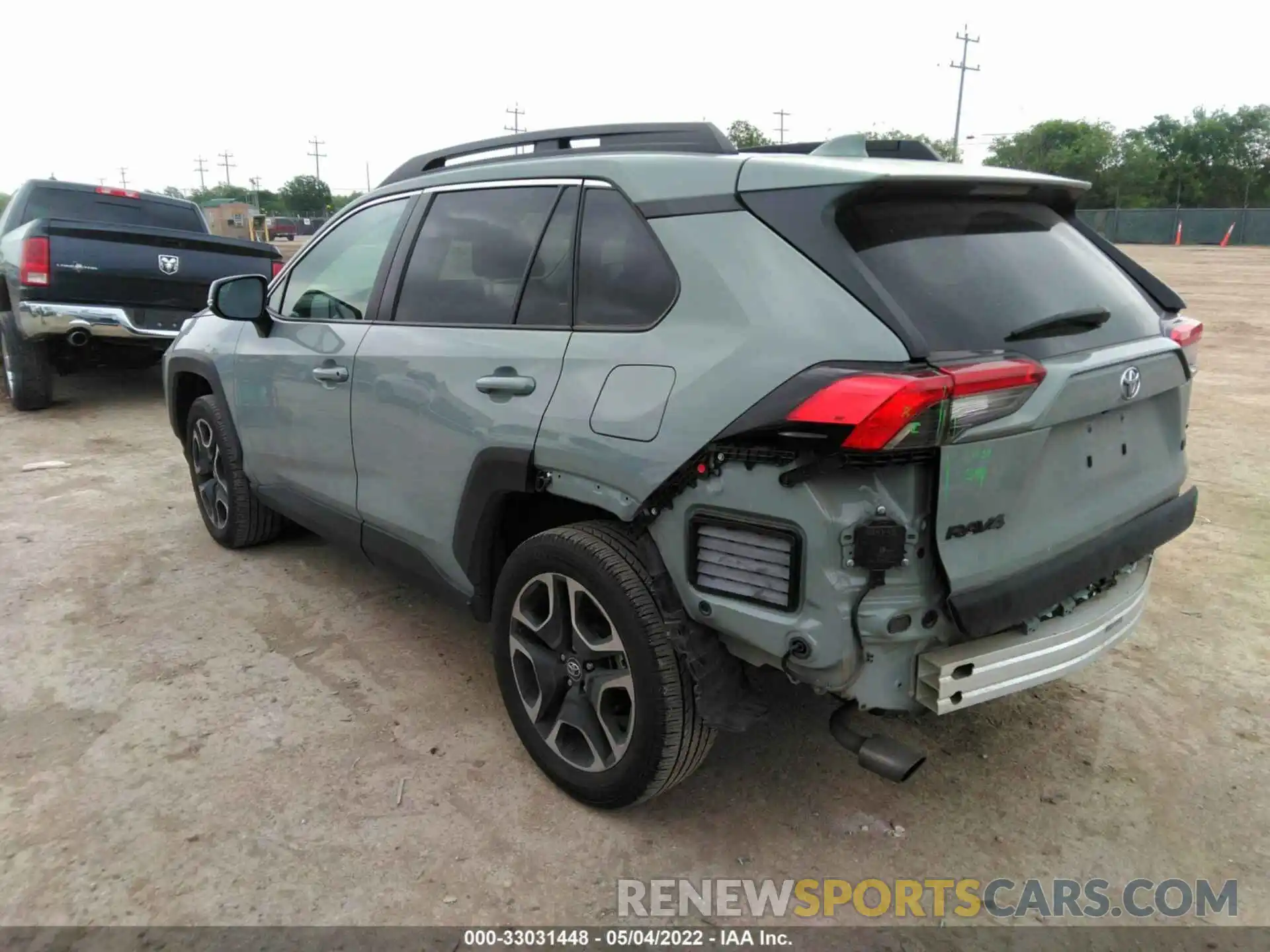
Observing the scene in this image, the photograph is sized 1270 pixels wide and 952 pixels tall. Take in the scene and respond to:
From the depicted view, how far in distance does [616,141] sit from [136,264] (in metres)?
6.42

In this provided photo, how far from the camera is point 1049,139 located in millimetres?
69625

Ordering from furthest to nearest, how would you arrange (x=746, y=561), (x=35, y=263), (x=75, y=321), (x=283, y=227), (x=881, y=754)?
1. (x=283, y=227)
2. (x=75, y=321)
3. (x=35, y=263)
4. (x=881, y=754)
5. (x=746, y=561)

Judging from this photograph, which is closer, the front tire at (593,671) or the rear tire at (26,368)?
the front tire at (593,671)

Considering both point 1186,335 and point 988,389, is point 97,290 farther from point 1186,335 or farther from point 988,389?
point 1186,335

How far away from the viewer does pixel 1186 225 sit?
44.5 m

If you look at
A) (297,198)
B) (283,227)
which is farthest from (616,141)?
(297,198)

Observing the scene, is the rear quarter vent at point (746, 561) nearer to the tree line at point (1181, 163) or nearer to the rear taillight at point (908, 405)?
the rear taillight at point (908, 405)

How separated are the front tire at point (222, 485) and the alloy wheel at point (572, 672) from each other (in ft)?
7.65

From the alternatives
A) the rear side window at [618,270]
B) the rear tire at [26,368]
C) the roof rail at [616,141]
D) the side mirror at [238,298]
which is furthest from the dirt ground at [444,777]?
the rear tire at [26,368]

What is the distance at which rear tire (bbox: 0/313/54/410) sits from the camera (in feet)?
26.3

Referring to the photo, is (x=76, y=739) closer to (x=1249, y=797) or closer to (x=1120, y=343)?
(x=1120, y=343)

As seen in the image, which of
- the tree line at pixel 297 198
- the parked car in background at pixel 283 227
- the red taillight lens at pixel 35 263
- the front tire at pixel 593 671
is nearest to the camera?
the front tire at pixel 593 671

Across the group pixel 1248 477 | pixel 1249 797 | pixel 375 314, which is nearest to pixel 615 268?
pixel 375 314

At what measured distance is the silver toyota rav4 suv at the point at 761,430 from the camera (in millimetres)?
2002
